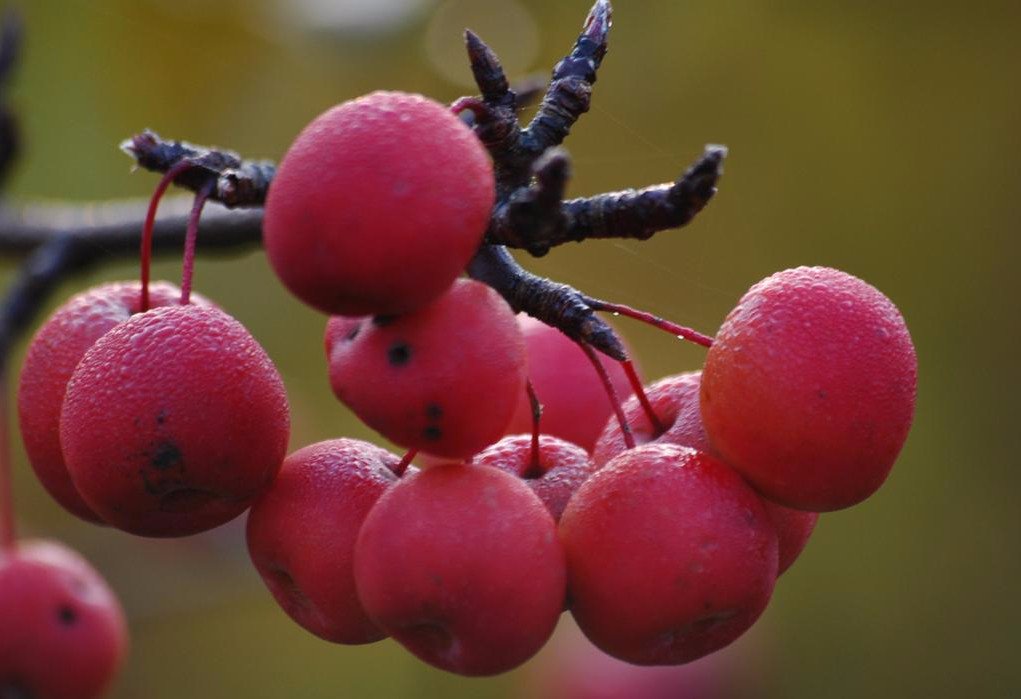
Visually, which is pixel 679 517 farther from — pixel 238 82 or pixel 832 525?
pixel 238 82

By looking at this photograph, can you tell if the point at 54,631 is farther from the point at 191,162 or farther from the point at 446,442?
the point at 446,442

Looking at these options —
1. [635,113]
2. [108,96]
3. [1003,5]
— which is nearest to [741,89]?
[635,113]

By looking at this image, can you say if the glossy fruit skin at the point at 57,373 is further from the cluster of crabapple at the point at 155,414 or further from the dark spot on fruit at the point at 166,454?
the dark spot on fruit at the point at 166,454

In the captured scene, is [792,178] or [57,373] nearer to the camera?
[57,373]

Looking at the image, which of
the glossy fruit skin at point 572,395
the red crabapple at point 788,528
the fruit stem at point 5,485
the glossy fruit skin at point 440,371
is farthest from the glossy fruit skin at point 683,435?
the fruit stem at point 5,485

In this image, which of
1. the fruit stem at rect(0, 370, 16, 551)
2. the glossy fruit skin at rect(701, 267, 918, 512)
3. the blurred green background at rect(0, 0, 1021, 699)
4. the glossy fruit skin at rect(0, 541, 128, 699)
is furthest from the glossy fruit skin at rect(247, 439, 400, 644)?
the blurred green background at rect(0, 0, 1021, 699)

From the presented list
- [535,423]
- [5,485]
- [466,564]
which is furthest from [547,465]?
[5,485]
